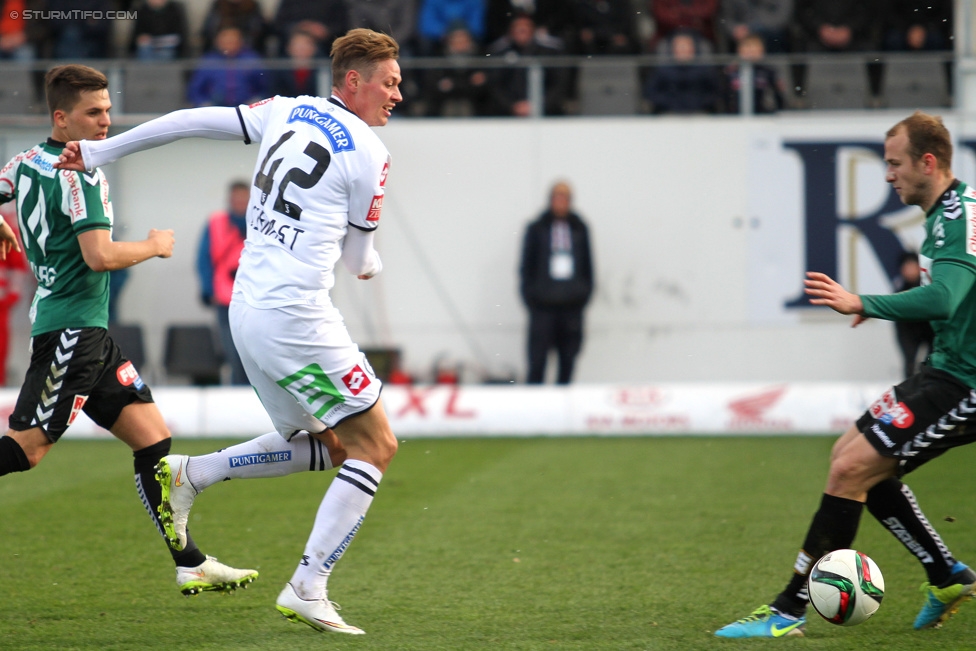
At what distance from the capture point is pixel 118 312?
1268 centimetres

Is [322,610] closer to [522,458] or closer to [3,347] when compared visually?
[522,458]

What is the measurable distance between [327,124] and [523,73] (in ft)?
28.9

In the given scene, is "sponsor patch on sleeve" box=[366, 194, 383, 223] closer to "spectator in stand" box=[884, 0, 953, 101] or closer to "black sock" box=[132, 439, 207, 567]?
"black sock" box=[132, 439, 207, 567]

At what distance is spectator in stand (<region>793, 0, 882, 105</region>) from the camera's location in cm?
1227

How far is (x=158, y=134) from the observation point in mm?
3973

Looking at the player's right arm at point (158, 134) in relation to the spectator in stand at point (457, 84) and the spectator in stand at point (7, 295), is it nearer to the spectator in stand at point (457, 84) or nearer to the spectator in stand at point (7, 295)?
the spectator in stand at point (457, 84)

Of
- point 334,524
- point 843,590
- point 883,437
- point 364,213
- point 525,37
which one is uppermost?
point 525,37

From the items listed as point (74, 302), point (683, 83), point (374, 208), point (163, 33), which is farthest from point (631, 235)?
point (374, 208)

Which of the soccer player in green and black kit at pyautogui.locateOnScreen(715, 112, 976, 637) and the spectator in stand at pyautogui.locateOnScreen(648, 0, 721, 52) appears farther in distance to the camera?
the spectator in stand at pyautogui.locateOnScreen(648, 0, 721, 52)

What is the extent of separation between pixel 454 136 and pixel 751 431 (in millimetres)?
4877

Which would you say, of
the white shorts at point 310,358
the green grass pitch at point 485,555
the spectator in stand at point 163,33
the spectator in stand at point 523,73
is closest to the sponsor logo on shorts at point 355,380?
the white shorts at point 310,358

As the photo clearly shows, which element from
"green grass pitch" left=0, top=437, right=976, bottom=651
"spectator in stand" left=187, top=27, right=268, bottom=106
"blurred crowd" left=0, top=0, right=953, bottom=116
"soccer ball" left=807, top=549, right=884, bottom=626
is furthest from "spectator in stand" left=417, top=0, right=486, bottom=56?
"soccer ball" left=807, top=549, right=884, bottom=626

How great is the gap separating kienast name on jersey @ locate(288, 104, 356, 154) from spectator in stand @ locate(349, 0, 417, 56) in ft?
27.0

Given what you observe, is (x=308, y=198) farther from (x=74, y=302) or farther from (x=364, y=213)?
(x=74, y=302)
